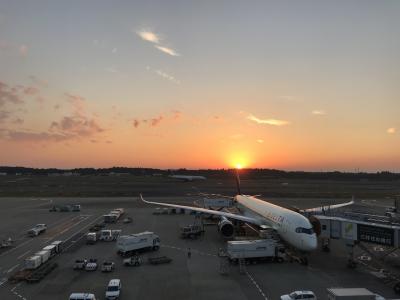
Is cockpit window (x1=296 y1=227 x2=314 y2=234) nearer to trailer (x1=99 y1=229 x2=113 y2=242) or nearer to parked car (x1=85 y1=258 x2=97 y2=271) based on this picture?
parked car (x1=85 y1=258 x2=97 y2=271)

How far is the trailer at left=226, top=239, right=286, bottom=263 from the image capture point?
119ft

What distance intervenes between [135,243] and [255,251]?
1255 cm

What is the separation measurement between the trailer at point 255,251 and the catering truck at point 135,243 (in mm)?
9291

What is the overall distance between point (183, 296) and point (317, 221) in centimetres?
1796

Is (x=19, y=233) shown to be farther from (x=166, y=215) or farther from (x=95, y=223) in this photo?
(x=166, y=215)

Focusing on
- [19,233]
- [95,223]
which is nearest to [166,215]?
[95,223]

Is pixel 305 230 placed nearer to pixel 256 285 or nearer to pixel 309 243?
pixel 309 243

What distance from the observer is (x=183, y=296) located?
1068 inches

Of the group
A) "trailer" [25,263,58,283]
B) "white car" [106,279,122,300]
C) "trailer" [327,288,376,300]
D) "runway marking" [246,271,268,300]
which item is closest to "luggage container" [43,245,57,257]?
"trailer" [25,263,58,283]

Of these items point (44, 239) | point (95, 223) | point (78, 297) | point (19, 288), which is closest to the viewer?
point (78, 297)

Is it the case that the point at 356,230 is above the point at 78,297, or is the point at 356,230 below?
above

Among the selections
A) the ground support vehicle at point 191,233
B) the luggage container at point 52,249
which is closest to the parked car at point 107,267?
the luggage container at point 52,249

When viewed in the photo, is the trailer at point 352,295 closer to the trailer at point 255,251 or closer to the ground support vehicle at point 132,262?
the trailer at point 255,251

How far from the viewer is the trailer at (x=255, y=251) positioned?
36.2 meters
